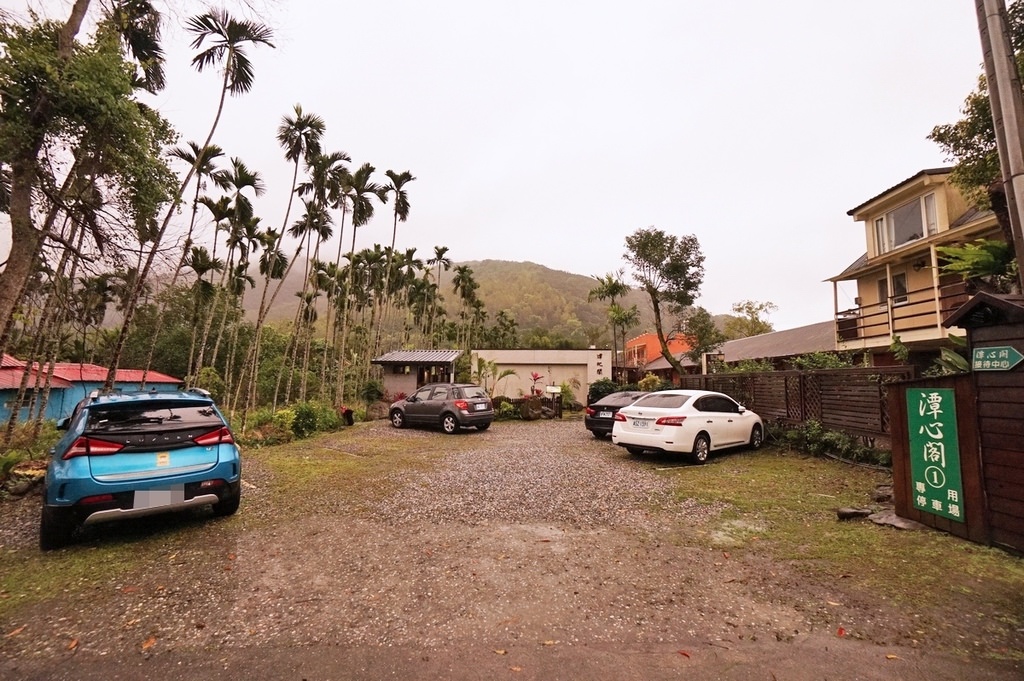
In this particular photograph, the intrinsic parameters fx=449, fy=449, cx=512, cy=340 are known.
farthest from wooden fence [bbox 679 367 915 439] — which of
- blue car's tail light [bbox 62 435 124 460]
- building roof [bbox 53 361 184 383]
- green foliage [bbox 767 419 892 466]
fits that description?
building roof [bbox 53 361 184 383]

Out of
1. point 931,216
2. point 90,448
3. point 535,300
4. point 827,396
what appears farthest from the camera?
point 535,300

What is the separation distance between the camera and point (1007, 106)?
380 centimetres

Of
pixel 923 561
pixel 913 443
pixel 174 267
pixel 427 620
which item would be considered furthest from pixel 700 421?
pixel 174 267

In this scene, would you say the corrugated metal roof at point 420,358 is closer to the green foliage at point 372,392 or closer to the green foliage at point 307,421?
the green foliage at point 372,392

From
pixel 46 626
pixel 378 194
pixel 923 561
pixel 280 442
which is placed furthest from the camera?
pixel 378 194

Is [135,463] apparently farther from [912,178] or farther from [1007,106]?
[912,178]

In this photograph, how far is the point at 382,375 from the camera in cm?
2383

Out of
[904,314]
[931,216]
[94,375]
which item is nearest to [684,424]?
[904,314]

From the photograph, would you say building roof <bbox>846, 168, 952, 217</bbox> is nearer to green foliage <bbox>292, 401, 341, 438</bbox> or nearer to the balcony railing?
the balcony railing

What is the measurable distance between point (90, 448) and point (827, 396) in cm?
1158

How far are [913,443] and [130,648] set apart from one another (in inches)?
286

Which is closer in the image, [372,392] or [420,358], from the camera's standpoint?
[372,392]

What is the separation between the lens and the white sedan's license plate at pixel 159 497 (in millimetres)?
4305

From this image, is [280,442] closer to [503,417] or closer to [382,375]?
[503,417]
